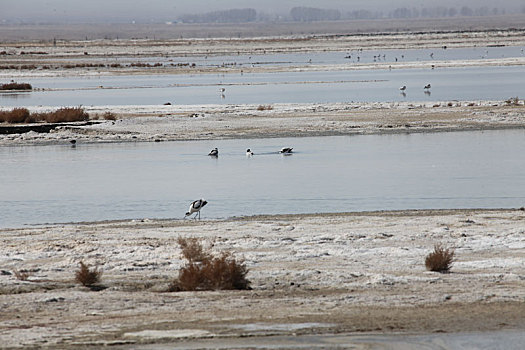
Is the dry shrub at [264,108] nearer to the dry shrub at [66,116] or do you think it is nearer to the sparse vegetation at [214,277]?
the dry shrub at [66,116]

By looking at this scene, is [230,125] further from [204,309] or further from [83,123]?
[204,309]

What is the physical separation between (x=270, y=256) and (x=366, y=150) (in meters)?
12.7

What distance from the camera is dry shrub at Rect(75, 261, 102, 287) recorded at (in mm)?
10164

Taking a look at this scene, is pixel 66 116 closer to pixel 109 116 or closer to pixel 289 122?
pixel 109 116

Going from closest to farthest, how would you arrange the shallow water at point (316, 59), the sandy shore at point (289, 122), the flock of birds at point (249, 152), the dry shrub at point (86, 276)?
the dry shrub at point (86, 276), the flock of birds at point (249, 152), the sandy shore at point (289, 122), the shallow water at point (316, 59)

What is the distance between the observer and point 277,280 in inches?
406

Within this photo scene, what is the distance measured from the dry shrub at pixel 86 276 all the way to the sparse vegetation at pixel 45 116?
21.2m

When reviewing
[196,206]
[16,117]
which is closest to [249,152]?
[196,206]

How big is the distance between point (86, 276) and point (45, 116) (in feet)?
73.2

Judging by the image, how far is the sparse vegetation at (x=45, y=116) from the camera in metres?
31.0

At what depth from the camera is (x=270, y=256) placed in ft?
37.9

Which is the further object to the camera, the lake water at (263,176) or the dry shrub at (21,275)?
the lake water at (263,176)

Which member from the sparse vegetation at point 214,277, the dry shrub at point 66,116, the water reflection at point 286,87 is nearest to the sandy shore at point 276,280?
the sparse vegetation at point 214,277

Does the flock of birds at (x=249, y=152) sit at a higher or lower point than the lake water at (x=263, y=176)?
higher
